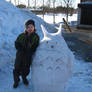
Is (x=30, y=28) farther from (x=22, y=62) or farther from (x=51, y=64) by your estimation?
(x=51, y=64)

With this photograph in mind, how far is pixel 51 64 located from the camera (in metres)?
3.26

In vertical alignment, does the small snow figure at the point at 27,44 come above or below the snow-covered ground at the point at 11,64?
above

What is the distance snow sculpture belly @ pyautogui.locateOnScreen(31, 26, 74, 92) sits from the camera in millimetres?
3254

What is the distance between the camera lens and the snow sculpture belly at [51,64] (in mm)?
3254

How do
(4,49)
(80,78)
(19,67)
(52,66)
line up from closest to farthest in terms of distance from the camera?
(52,66) < (19,67) < (80,78) < (4,49)

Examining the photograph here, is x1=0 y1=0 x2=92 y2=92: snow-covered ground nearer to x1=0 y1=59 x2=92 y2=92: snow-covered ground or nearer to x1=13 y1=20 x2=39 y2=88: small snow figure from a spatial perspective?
x1=0 y1=59 x2=92 y2=92: snow-covered ground

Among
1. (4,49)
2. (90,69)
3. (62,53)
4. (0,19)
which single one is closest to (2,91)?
(62,53)

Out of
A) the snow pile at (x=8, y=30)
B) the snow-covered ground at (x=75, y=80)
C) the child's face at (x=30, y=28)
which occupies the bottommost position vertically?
the snow-covered ground at (x=75, y=80)

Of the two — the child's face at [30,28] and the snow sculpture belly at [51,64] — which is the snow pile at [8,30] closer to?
the child's face at [30,28]

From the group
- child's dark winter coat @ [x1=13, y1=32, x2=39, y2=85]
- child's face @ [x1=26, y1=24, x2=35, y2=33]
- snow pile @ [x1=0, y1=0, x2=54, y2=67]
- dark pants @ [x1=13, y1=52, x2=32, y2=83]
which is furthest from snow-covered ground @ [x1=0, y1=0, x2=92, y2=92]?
child's face @ [x1=26, y1=24, x2=35, y2=33]

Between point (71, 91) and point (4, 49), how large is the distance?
9.96 ft

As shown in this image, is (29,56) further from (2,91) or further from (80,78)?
(80,78)

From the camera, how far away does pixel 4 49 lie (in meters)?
6.25

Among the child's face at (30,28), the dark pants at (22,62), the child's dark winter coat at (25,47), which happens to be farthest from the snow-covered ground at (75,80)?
the child's face at (30,28)
